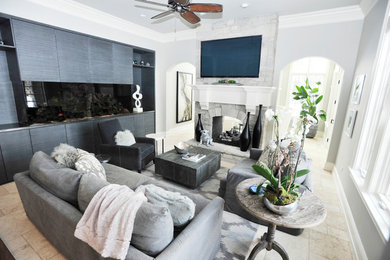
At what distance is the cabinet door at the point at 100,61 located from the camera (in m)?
3.95

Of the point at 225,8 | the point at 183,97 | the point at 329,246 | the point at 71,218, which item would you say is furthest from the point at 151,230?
the point at 183,97

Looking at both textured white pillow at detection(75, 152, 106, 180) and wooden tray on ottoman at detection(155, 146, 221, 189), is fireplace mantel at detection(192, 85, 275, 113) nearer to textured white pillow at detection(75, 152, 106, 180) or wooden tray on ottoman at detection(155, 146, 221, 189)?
wooden tray on ottoman at detection(155, 146, 221, 189)

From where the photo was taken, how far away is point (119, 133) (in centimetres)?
357

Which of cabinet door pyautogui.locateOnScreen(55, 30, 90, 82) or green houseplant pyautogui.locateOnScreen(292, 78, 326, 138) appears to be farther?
green houseplant pyautogui.locateOnScreen(292, 78, 326, 138)

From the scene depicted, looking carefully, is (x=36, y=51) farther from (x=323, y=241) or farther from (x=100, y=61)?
(x=323, y=241)

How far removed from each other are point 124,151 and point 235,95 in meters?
2.73

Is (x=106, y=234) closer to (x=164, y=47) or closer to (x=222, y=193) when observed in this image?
(x=222, y=193)

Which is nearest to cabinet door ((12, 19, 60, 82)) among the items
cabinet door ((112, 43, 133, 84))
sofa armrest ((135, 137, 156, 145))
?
cabinet door ((112, 43, 133, 84))

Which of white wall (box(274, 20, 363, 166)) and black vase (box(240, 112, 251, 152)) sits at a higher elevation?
white wall (box(274, 20, 363, 166))

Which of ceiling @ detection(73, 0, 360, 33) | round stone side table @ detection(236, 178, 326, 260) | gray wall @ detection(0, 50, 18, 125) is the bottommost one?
round stone side table @ detection(236, 178, 326, 260)

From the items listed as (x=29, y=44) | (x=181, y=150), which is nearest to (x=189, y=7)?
(x=181, y=150)

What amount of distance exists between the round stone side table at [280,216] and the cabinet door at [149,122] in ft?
13.2

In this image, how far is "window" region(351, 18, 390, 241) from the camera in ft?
5.47

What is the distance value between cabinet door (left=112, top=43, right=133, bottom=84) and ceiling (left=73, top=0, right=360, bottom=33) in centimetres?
66
